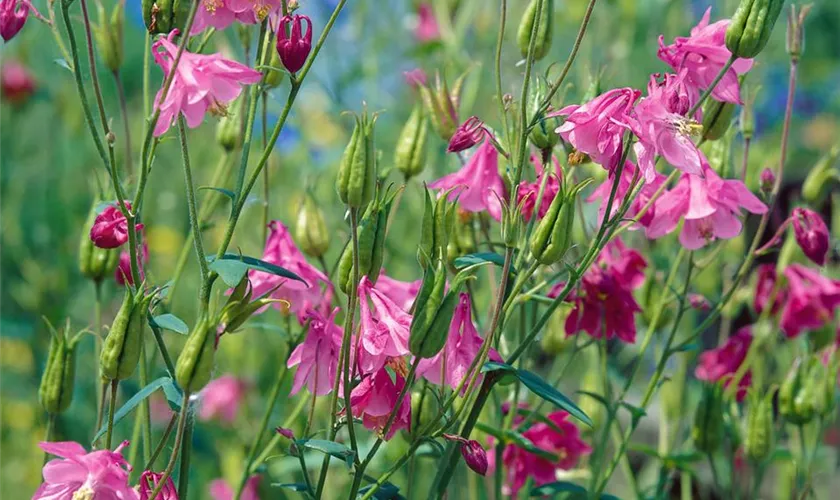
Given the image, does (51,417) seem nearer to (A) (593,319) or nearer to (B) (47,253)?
(A) (593,319)

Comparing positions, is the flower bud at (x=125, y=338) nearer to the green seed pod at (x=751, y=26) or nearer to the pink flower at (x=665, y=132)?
the pink flower at (x=665, y=132)

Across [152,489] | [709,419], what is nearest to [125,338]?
[152,489]

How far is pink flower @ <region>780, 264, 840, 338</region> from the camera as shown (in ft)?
5.59

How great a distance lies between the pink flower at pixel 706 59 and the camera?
1.12 m

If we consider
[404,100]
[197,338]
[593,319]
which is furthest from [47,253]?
[197,338]

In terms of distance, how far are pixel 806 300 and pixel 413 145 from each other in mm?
750

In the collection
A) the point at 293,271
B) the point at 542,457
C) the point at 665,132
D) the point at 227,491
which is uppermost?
the point at 665,132

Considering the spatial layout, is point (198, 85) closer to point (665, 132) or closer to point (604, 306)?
point (665, 132)

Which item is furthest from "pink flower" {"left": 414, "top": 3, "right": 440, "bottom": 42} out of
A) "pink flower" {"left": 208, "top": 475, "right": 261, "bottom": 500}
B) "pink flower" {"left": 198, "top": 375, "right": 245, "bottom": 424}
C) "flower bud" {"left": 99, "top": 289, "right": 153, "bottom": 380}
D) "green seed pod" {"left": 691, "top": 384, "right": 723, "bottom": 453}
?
"flower bud" {"left": 99, "top": 289, "right": 153, "bottom": 380}

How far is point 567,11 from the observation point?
3166 mm

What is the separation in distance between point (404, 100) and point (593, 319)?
2344mm

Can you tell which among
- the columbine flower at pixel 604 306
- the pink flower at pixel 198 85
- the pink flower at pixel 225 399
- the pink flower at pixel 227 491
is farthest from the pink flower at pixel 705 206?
the pink flower at pixel 225 399

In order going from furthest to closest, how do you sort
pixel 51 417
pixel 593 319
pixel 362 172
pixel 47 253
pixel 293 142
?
pixel 293 142, pixel 47 253, pixel 593 319, pixel 51 417, pixel 362 172

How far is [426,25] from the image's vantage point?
299 centimetres
